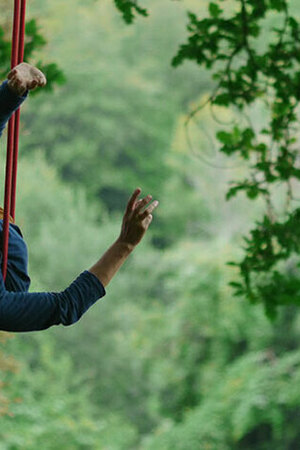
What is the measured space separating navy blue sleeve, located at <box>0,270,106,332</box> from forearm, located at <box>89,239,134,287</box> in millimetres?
30

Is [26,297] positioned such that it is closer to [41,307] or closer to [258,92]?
[41,307]

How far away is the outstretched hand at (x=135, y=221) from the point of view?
1.18 m

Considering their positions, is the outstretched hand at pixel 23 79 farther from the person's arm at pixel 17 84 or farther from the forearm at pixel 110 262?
the forearm at pixel 110 262

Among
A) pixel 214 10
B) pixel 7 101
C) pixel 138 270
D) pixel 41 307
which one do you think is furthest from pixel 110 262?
pixel 138 270

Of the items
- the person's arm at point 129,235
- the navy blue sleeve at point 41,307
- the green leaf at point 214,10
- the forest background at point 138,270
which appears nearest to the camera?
the navy blue sleeve at point 41,307

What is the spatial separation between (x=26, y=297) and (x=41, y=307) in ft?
0.08

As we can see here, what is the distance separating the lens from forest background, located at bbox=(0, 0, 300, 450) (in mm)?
6956

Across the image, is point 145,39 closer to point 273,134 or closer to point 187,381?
point 187,381

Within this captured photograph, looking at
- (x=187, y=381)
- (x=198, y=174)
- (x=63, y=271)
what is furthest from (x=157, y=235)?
(x=187, y=381)

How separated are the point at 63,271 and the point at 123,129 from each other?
21.9ft

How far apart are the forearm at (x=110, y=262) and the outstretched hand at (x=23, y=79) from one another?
0.27 meters

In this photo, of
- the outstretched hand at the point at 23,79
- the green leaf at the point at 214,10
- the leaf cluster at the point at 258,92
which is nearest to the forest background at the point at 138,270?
the leaf cluster at the point at 258,92

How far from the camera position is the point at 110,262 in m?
1.16

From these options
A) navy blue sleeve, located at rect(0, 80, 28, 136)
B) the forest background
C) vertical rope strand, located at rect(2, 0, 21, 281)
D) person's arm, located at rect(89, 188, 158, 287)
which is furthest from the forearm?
the forest background
